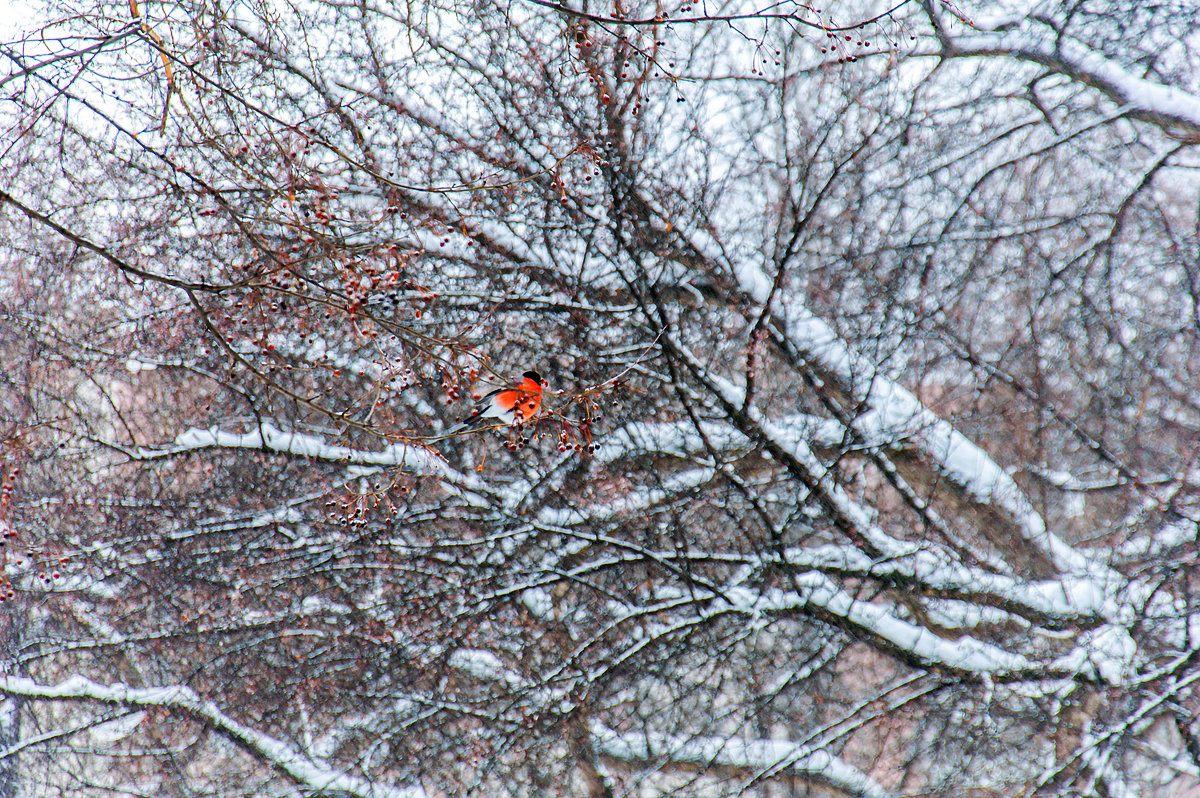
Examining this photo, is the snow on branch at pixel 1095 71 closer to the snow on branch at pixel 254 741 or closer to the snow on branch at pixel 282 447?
the snow on branch at pixel 282 447

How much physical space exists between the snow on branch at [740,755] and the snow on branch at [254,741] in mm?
1412

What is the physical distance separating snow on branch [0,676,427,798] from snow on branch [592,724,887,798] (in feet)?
4.63

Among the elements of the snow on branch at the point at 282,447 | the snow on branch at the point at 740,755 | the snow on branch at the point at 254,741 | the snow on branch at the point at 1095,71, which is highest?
the snow on branch at the point at 1095,71

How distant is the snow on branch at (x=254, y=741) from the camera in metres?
5.23

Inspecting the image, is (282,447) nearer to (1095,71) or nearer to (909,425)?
(909,425)

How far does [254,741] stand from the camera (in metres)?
5.32

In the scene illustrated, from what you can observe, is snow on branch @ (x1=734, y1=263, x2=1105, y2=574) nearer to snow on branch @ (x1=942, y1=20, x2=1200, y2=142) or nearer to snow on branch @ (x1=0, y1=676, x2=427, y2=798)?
snow on branch @ (x1=942, y1=20, x2=1200, y2=142)

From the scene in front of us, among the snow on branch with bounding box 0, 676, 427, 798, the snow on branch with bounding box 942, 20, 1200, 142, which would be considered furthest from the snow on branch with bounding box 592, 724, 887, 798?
the snow on branch with bounding box 942, 20, 1200, 142

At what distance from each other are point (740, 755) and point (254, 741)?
3389 millimetres

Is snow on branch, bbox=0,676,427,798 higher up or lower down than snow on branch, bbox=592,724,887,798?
higher up

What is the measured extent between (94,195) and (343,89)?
184cm

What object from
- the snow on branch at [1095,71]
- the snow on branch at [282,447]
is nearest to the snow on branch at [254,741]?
the snow on branch at [282,447]

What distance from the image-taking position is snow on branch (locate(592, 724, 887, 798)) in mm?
5062

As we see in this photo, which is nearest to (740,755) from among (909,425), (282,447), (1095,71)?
(909,425)
